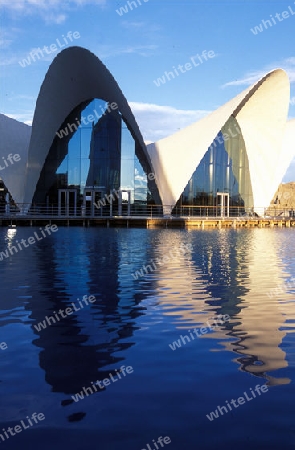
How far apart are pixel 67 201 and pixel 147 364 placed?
33389 mm

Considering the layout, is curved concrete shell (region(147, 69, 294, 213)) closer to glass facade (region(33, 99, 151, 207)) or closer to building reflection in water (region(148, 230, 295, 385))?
glass facade (region(33, 99, 151, 207))

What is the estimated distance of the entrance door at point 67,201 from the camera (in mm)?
37312

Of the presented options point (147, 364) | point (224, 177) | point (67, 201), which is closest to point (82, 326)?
point (147, 364)

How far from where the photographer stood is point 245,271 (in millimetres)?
11305

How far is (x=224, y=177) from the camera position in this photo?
39.7m

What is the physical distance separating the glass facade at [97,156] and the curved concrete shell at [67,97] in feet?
1.50

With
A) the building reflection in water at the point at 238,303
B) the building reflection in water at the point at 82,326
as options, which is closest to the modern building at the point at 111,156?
the building reflection in water at the point at 238,303

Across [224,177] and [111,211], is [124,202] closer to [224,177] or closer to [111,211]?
[111,211]

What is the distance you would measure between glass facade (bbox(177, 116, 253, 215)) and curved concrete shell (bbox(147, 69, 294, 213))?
0.63 meters

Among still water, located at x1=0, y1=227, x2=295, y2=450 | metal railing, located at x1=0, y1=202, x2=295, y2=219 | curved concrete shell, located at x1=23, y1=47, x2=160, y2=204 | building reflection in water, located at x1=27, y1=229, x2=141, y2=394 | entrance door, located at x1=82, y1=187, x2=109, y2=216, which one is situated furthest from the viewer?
entrance door, located at x1=82, y1=187, x2=109, y2=216

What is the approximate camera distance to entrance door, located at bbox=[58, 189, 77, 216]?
37.3 metres

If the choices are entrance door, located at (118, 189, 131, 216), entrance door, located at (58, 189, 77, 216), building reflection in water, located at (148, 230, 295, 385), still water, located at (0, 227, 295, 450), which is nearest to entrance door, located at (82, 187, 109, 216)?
entrance door, located at (58, 189, 77, 216)

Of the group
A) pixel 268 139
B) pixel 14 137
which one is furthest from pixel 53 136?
pixel 268 139

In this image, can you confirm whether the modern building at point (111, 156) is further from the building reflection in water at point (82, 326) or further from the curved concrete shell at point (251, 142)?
the building reflection in water at point (82, 326)
